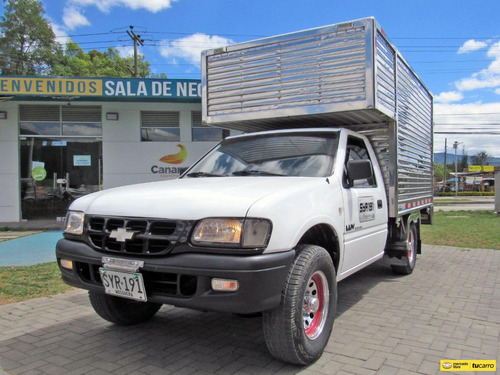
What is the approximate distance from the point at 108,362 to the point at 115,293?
0.67 meters

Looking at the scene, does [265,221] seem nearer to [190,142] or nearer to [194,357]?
[194,357]

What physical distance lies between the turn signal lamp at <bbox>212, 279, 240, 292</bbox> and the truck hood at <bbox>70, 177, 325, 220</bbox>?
420mm

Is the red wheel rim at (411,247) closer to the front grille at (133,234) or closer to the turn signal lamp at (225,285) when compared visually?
the turn signal lamp at (225,285)

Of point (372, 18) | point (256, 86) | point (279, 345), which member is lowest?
point (279, 345)

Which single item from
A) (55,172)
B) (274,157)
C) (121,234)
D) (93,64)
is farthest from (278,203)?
(93,64)

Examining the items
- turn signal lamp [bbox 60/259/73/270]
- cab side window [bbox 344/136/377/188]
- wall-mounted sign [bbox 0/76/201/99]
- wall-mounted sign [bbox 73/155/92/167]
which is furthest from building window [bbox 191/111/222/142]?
turn signal lamp [bbox 60/259/73/270]

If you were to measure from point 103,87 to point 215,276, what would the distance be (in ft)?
32.7

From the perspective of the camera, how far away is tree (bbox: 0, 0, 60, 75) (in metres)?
39.6

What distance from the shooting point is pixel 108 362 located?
10.3 feet

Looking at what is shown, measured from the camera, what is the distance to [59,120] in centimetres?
1234

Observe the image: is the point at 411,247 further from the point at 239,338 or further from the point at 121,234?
the point at 121,234

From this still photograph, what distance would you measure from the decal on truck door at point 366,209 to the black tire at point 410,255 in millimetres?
1903

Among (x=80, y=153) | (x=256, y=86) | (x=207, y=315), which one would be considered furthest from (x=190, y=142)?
(x=207, y=315)

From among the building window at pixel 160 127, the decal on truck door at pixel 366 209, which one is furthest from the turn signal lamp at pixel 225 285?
the building window at pixel 160 127
